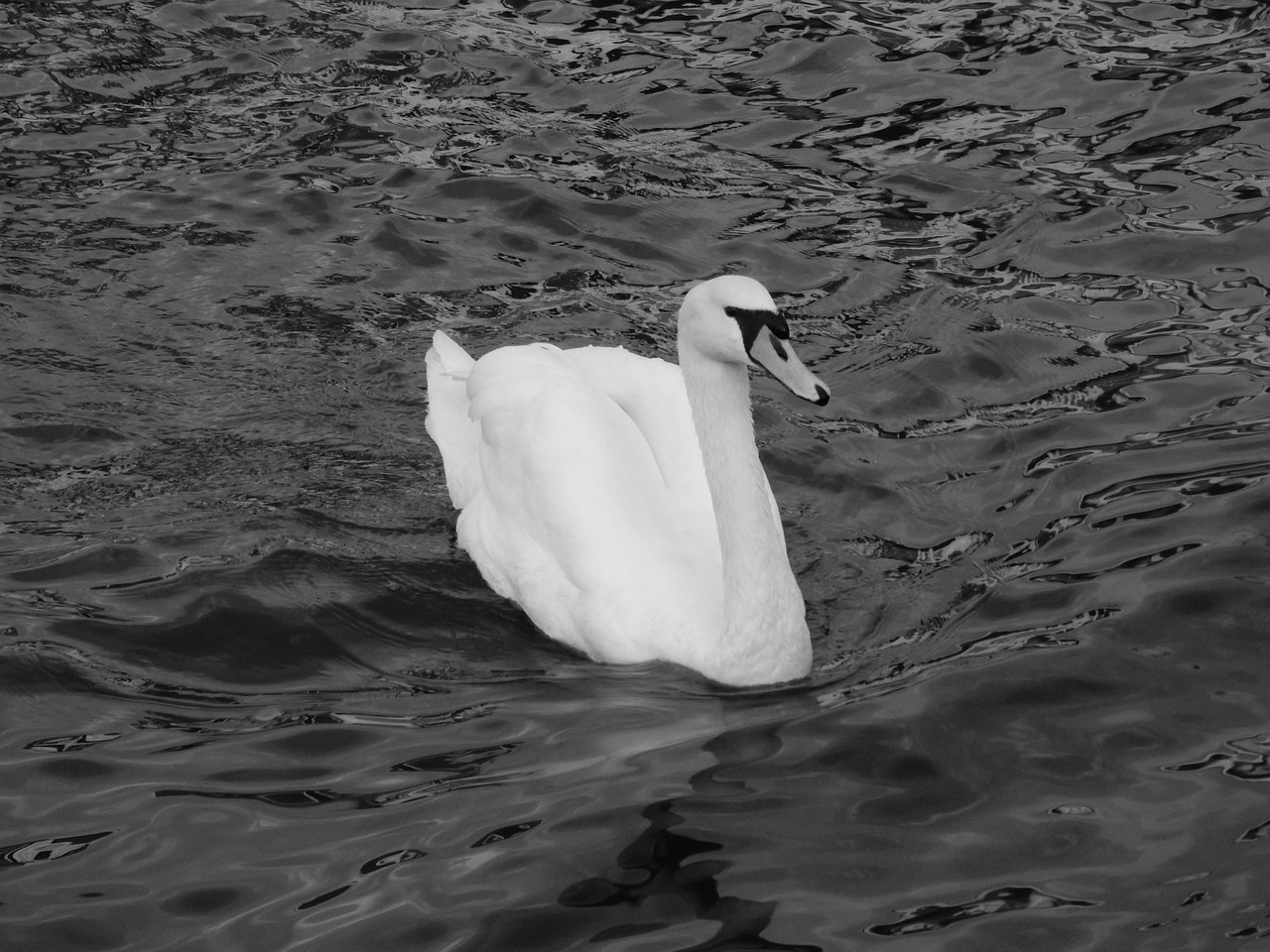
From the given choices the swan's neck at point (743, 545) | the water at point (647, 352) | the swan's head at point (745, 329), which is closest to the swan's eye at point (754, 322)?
the swan's head at point (745, 329)

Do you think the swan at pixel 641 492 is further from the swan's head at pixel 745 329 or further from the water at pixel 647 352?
the water at pixel 647 352

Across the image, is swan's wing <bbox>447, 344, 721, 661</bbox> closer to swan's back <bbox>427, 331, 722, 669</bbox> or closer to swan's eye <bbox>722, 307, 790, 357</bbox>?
swan's back <bbox>427, 331, 722, 669</bbox>

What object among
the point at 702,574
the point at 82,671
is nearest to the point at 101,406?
the point at 82,671

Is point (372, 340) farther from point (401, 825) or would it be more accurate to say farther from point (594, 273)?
point (401, 825)

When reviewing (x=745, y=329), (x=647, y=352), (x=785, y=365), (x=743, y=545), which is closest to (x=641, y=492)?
(x=743, y=545)

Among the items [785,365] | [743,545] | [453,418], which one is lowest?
[743,545]

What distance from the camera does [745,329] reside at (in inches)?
241

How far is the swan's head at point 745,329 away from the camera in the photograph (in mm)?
5980

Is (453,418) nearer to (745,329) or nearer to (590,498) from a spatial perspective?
(590,498)

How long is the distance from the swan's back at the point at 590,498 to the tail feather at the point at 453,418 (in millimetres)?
13

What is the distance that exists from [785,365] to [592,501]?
139cm

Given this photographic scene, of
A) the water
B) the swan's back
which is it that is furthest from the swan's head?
the water

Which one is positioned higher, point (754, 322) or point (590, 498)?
point (754, 322)

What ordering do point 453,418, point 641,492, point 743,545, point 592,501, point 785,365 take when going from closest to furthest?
point 785,365 → point 743,545 → point 592,501 → point 641,492 → point 453,418
